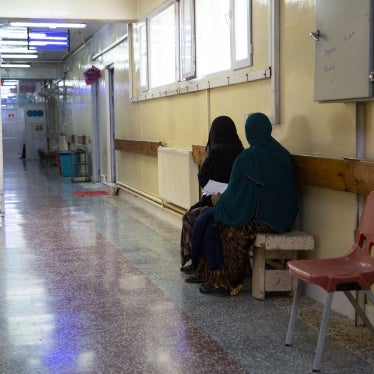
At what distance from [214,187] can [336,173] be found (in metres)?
1.23

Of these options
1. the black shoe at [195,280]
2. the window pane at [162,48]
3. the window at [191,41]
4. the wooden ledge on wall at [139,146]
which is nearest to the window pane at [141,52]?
the window at [191,41]

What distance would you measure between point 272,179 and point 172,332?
1.18 m

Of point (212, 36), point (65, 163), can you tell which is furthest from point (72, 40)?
point (212, 36)

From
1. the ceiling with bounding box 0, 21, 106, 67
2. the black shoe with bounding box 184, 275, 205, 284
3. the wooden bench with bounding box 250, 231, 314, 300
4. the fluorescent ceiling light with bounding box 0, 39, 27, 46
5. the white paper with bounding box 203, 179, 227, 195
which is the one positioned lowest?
the black shoe with bounding box 184, 275, 205, 284

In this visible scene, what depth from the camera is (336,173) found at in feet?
12.5

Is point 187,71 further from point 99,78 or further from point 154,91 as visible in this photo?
point 99,78

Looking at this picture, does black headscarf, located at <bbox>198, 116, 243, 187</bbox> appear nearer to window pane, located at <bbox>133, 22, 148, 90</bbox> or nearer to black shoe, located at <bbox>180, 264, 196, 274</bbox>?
black shoe, located at <bbox>180, 264, 196, 274</bbox>

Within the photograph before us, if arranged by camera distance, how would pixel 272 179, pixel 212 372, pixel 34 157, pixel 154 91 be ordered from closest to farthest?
1. pixel 212 372
2. pixel 272 179
3. pixel 154 91
4. pixel 34 157

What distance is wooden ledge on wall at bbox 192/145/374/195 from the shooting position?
11.5 feet

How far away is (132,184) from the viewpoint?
9992 mm

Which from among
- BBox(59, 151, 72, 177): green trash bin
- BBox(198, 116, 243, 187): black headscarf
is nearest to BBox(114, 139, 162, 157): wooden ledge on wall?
BBox(198, 116, 243, 187): black headscarf

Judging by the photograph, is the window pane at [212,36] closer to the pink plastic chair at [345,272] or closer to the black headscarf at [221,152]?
the black headscarf at [221,152]

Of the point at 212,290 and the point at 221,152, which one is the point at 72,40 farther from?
the point at 212,290

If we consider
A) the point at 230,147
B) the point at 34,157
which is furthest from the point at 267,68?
the point at 34,157
